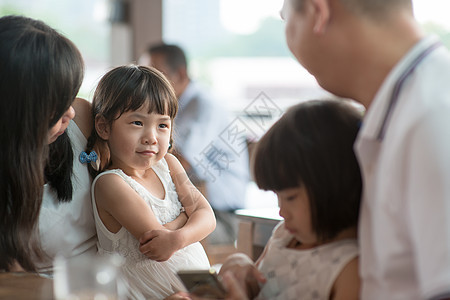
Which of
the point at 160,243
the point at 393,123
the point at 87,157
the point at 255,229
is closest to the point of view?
the point at 393,123

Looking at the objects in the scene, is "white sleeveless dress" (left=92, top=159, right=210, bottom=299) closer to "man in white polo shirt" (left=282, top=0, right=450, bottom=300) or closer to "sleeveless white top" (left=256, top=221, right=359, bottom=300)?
"sleeveless white top" (left=256, top=221, right=359, bottom=300)

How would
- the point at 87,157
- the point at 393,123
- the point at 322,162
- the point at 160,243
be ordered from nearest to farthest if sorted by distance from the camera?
the point at 393,123
the point at 322,162
the point at 160,243
the point at 87,157

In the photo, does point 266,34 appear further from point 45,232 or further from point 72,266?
point 72,266

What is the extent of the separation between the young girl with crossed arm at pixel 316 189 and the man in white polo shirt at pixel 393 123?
6 centimetres

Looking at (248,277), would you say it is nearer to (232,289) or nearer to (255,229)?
(232,289)

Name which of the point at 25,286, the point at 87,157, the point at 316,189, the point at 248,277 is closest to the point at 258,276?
the point at 248,277

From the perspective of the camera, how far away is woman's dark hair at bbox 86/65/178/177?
1.40 metres

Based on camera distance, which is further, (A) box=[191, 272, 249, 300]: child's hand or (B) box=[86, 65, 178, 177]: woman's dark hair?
(B) box=[86, 65, 178, 177]: woman's dark hair

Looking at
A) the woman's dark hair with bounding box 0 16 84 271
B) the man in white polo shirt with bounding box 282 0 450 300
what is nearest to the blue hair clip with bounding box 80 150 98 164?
the woman's dark hair with bounding box 0 16 84 271

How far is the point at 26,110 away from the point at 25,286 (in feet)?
1.20

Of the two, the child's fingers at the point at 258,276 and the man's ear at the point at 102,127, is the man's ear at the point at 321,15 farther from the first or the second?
the man's ear at the point at 102,127

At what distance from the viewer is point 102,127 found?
4.86ft

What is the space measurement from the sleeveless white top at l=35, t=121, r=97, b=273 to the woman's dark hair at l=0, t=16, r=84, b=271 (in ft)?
0.24

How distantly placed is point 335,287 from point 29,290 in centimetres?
61
